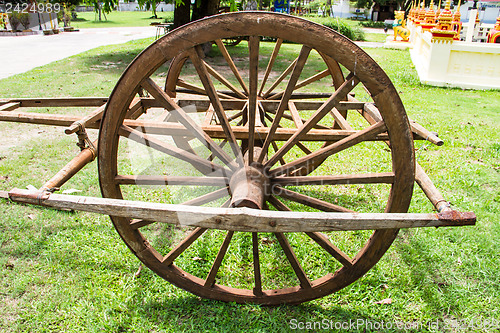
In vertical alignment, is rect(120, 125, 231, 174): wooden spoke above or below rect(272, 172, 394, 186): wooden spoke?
above

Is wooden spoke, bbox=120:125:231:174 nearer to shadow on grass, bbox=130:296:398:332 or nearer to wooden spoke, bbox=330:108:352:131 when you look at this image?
shadow on grass, bbox=130:296:398:332

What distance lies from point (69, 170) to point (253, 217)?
122 centimetres

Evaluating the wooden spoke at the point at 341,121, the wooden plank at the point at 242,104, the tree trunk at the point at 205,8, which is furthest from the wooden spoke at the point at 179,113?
the tree trunk at the point at 205,8

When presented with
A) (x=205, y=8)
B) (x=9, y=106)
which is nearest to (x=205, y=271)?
(x=9, y=106)

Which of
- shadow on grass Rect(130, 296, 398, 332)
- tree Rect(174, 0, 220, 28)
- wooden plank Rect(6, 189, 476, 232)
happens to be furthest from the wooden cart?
tree Rect(174, 0, 220, 28)

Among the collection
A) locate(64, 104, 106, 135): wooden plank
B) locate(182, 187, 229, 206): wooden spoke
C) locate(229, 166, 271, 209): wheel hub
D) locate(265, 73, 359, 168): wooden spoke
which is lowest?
locate(182, 187, 229, 206): wooden spoke

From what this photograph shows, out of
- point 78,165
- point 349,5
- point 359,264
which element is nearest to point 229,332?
point 359,264

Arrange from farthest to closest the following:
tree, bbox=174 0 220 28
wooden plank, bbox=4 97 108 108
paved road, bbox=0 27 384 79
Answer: tree, bbox=174 0 220 28 < paved road, bbox=0 27 384 79 < wooden plank, bbox=4 97 108 108

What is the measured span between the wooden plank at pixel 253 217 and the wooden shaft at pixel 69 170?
134mm

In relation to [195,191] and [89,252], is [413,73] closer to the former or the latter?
[195,191]

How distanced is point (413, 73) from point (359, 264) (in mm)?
9168

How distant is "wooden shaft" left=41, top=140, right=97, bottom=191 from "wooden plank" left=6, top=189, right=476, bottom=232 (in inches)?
5.3

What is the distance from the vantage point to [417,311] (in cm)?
239

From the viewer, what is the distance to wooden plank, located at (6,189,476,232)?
171 centimetres
